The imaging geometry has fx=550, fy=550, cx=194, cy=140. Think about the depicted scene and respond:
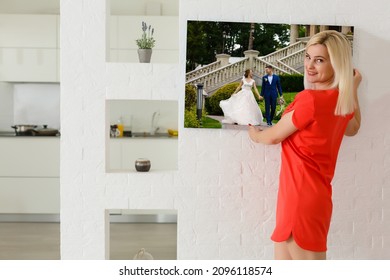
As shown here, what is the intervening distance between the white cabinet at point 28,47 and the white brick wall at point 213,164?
2.95 metres

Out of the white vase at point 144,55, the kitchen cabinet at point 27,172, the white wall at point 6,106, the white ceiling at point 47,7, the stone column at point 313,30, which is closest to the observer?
the stone column at point 313,30

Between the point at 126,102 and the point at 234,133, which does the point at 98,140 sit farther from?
the point at 126,102

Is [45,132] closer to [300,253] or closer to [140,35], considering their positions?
[140,35]

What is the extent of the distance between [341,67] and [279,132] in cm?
46

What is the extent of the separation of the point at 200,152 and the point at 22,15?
144 inches

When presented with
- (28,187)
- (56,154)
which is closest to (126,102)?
(56,154)

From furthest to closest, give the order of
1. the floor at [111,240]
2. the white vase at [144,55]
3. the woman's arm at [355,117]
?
the floor at [111,240] < the white vase at [144,55] < the woman's arm at [355,117]

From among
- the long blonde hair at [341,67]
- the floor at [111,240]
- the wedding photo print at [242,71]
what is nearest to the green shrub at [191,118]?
the wedding photo print at [242,71]

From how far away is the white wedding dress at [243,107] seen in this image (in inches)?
132

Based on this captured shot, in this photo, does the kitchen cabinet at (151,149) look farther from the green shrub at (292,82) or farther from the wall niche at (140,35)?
the green shrub at (292,82)

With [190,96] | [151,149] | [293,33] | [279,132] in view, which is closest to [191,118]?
[190,96]

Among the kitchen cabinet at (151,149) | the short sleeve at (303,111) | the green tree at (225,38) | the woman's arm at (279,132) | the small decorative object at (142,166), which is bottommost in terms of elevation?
the kitchen cabinet at (151,149)

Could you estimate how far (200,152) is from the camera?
3.41 metres

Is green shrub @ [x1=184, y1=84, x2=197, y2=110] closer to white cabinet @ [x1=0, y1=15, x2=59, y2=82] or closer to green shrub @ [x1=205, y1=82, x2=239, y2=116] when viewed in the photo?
green shrub @ [x1=205, y1=82, x2=239, y2=116]
